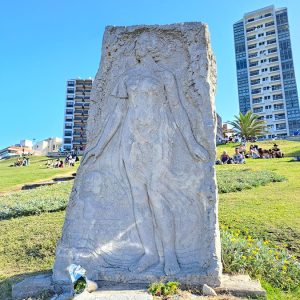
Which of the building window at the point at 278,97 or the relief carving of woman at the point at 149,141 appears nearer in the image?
the relief carving of woman at the point at 149,141

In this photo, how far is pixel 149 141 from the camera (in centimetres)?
546

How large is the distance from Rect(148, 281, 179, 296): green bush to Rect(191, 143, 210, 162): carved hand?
1.89 m

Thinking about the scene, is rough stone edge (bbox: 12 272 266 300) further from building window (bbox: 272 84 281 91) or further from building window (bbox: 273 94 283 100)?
building window (bbox: 272 84 281 91)

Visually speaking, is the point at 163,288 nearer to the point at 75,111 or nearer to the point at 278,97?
the point at 278,97

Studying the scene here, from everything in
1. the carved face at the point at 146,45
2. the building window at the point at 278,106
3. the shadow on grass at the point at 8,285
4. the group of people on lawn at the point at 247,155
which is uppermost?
the building window at the point at 278,106

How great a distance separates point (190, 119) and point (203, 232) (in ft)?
5.94

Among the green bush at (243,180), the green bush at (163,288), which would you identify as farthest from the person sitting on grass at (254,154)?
the green bush at (163,288)

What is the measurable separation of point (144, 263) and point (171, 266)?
0.42 m

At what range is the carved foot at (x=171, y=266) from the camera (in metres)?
4.88

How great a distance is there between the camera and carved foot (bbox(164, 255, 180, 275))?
4.88 metres

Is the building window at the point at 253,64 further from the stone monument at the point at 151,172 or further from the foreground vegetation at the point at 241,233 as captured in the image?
the stone monument at the point at 151,172

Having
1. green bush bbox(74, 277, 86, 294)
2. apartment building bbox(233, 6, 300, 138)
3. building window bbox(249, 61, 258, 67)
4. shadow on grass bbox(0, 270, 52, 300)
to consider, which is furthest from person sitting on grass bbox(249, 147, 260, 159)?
building window bbox(249, 61, 258, 67)

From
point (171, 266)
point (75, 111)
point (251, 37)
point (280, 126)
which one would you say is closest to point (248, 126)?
point (280, 126)

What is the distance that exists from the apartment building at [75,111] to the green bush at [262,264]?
326 ft
